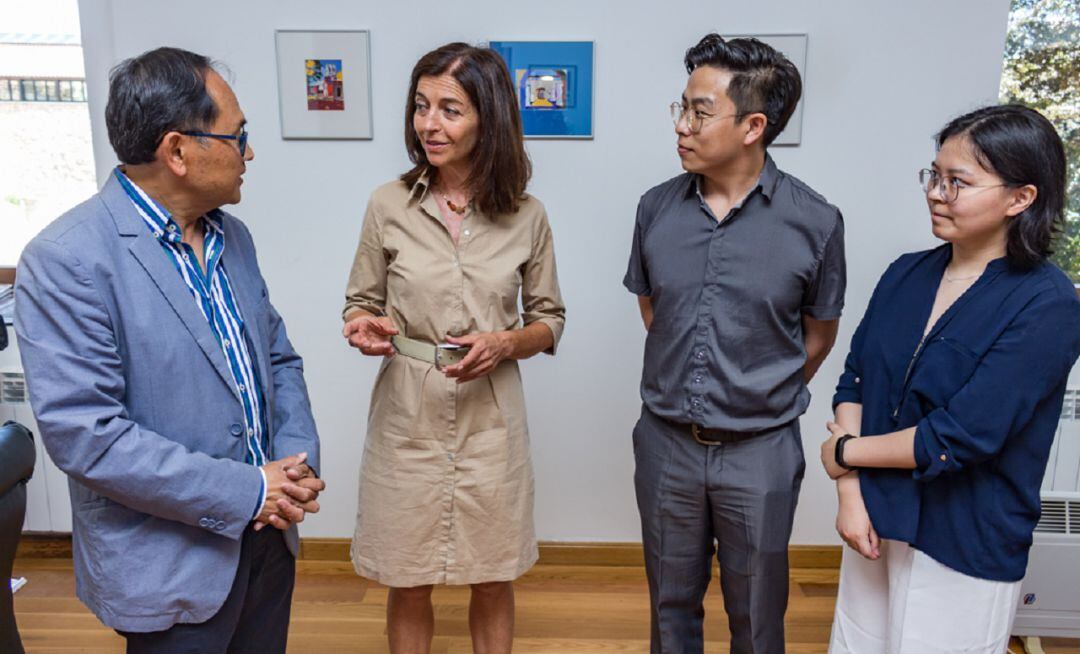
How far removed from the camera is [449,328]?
187 centimetres

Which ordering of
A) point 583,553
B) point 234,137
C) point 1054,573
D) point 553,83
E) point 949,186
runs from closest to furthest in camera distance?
point 234,137 < point 949,186 < point 1054,573 < point 553,83 < point 583,553

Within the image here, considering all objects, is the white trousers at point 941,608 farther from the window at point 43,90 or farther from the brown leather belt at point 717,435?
the window at point 43,90

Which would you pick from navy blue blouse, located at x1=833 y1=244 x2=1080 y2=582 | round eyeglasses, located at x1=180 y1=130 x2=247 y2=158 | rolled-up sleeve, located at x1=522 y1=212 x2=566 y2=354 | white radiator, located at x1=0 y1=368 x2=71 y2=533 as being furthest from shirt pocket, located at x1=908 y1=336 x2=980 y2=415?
white radiator, located at x1=0 y1=368 x2=71 y2=533

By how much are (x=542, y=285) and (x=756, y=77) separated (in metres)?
0.70

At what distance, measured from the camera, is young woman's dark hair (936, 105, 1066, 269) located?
1467 mm

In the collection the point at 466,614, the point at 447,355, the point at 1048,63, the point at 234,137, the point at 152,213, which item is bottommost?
the point at 466,614

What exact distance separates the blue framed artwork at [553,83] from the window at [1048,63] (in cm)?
143

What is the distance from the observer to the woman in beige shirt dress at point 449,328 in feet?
6.02

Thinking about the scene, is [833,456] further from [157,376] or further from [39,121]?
[39,121]

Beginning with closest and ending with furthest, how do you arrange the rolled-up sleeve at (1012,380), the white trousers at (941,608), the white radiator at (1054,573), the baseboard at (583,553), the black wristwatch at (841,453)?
the rolled-up sleeve at (1012,380) → the white trousers at (941,608) → the black wristwatch at (841,453) → the white radiator at (1054,573) → the baseboard at (583,553)

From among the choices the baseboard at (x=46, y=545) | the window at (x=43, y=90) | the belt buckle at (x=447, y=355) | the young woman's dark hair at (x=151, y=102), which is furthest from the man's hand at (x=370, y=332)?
the baseboard at (x=46, y=545)

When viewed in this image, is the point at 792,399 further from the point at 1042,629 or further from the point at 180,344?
the point at 1042,629

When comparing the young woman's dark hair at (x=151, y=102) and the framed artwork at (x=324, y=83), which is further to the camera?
the framed artwork at (x=324, y=83)

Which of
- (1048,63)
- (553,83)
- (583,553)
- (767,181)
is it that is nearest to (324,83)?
(553,83)
